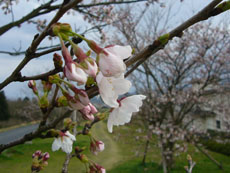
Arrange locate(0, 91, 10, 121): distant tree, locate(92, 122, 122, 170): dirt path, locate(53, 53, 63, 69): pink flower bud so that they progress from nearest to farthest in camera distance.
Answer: locate(53, 53, 63, 69): pink flower bud
locate(92, 122, 122, 170): dirt path
locate(0, 91, 10, 121): distant tree

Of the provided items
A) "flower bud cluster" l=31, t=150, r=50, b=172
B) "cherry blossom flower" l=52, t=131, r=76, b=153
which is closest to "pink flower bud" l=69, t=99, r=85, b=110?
"cherry blossom flower" l=52, t=131, r=76, b=153

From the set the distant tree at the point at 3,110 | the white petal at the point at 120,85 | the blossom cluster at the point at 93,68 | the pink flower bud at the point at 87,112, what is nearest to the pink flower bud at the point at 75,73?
the blossom cluster at the point at 93,68

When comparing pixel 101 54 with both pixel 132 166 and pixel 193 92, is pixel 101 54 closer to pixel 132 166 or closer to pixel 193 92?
pixel 193 92

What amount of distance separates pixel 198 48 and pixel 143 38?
2029 mm

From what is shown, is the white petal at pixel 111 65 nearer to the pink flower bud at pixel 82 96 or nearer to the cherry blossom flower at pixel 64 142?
the pink flower bud at pixel 82 96

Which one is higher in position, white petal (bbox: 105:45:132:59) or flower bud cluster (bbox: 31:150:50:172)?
white petal (bbox: 105:45:132:59)

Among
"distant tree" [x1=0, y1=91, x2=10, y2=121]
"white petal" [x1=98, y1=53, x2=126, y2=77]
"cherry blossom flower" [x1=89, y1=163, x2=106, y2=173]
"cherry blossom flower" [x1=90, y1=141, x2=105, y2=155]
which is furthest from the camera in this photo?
"distant tree" [x1=0, y1=91, x2=10, y2=121]

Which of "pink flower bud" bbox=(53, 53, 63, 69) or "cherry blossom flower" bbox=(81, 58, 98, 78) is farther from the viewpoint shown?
"pink flower bud" bbox=(53, 53, 63, 69)

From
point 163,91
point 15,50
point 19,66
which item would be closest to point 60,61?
point 19,66

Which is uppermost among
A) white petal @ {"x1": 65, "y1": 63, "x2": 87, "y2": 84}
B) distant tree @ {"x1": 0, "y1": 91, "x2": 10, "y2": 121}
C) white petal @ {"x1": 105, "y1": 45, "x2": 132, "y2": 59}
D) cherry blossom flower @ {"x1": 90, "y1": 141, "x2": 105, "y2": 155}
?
distant tree @ {"x1": 0, "y1": 91, "x2": 10, "y2": 121}

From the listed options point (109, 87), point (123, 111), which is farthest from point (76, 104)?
point (123, 111)

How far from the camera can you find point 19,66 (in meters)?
0.56

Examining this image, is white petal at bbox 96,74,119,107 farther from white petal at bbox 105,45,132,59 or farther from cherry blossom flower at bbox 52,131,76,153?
cherry blossom flower at bbox 52,131,76,153

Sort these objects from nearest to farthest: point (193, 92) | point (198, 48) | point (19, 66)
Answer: point (19, 66)
point (193, 92)
point (198, 48)
